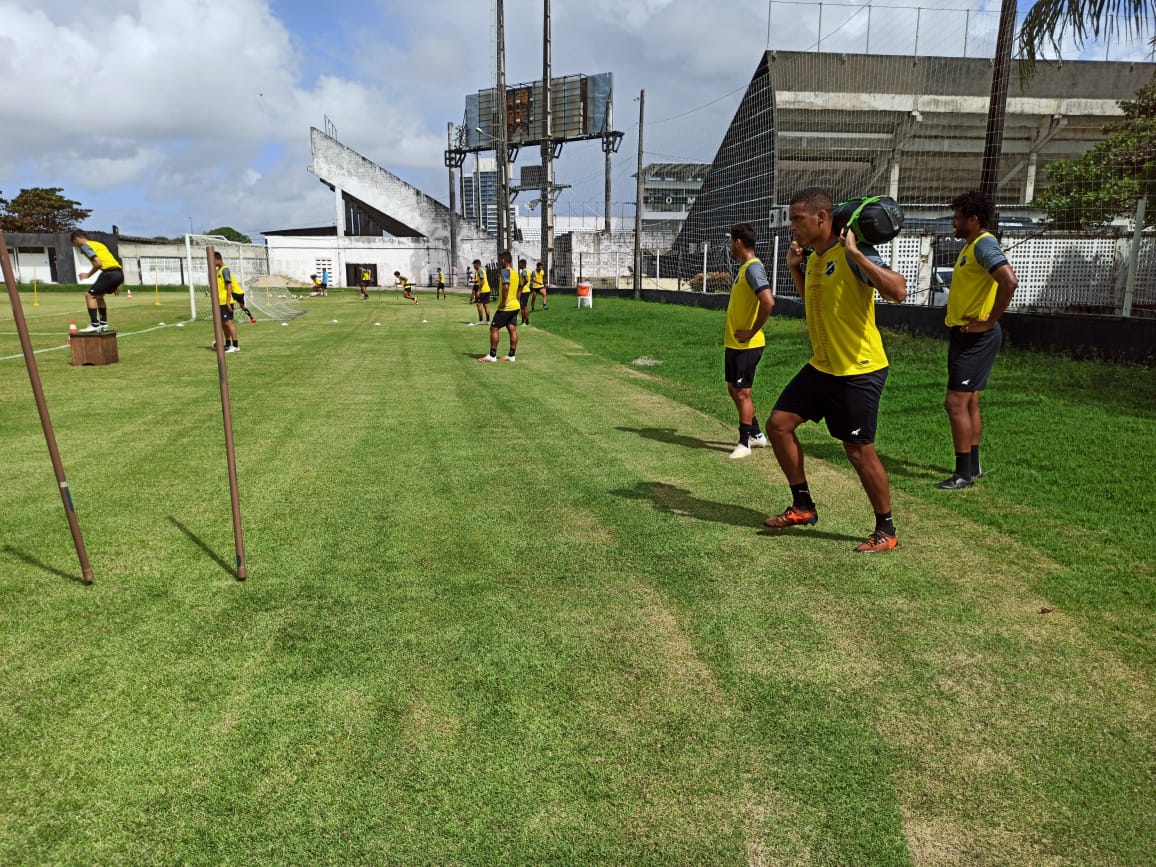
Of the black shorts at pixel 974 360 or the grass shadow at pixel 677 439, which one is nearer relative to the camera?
the black shorts at pixel 974 360

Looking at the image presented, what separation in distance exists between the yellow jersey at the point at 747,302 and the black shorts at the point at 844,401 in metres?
2.08

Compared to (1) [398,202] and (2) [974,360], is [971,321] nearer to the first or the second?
(2) [974,360]

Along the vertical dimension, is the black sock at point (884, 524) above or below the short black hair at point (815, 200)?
below

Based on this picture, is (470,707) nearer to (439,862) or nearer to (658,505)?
(439,862)

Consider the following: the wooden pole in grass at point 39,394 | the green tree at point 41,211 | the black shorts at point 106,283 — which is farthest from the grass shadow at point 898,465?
the green tree at point 41,211

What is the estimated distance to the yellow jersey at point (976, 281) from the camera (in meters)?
5.46

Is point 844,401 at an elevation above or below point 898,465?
above

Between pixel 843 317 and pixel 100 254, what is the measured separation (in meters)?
14.0

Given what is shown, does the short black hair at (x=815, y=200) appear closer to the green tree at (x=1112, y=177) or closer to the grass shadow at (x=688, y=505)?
the grass shadow at (x=688, y=505)

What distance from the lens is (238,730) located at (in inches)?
103

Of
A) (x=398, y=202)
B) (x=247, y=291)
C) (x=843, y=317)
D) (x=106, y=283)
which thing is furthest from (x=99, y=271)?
(x=398, y=202)

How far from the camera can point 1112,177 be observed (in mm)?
15406

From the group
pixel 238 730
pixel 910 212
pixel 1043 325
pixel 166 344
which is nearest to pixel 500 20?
pixel 910 212

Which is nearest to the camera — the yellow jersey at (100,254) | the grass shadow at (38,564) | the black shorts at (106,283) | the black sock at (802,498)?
the grass shadow at (38,564)
